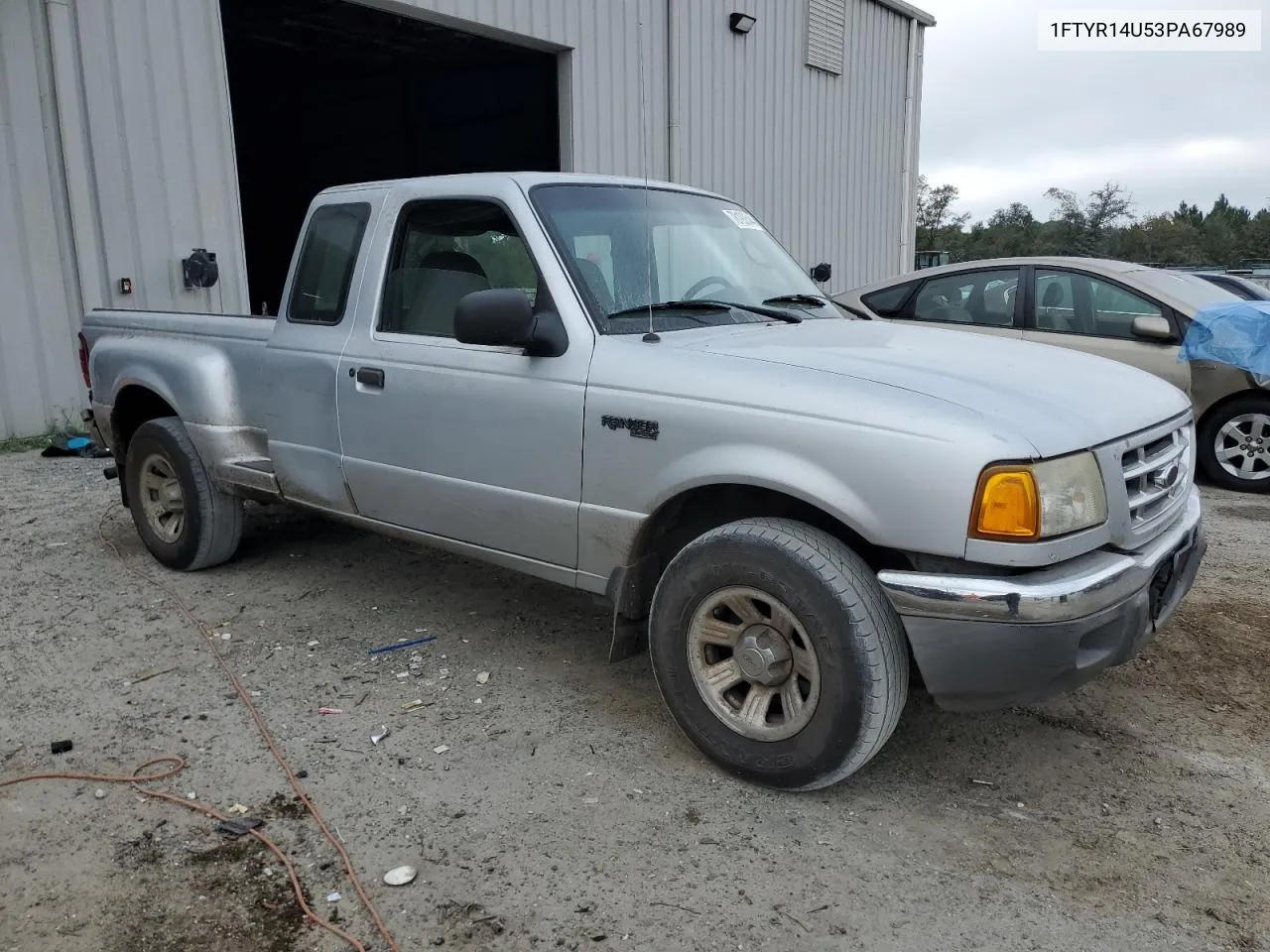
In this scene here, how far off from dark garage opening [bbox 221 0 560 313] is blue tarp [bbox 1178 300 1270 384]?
7953 mm

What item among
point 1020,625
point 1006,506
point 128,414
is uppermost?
point 1006,506

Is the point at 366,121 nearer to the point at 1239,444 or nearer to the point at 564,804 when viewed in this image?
the point at 1239,444

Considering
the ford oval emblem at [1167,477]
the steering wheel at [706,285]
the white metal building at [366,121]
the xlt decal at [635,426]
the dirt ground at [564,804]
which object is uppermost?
the white metal building at [366,121]

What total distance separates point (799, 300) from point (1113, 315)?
422cm

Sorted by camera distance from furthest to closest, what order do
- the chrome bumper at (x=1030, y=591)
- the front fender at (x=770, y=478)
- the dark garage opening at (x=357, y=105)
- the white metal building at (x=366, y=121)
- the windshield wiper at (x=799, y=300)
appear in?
the dark garage opening at (x=357, y=105), the white metal building at (x=366, y=121), the windshield wiper at (x=799, y=300), the front fender at (x=770, y=478), the chrome bumper at (x=1030, y=591)

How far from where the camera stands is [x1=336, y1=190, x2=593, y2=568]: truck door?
3.46 metres

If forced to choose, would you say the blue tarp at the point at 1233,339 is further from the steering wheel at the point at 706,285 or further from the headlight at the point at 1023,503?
the headlight at the point at 1023,503

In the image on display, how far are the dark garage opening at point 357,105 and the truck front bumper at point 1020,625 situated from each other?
10721 mm

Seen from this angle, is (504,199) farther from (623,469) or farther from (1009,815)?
(1009,815)

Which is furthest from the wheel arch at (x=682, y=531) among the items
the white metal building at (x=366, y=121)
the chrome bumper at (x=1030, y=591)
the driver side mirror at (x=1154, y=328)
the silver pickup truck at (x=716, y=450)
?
the driver side mirror at (x=1154, y=328)

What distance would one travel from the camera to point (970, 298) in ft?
25.5

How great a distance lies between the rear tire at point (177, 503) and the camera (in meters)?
4.92

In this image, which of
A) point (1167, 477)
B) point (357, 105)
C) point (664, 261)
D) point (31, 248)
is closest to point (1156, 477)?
point (1167, 477)

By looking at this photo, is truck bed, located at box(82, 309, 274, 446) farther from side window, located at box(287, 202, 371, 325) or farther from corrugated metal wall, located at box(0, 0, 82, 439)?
corrugated metal wall, located at box(0, 0, 82, 439)
